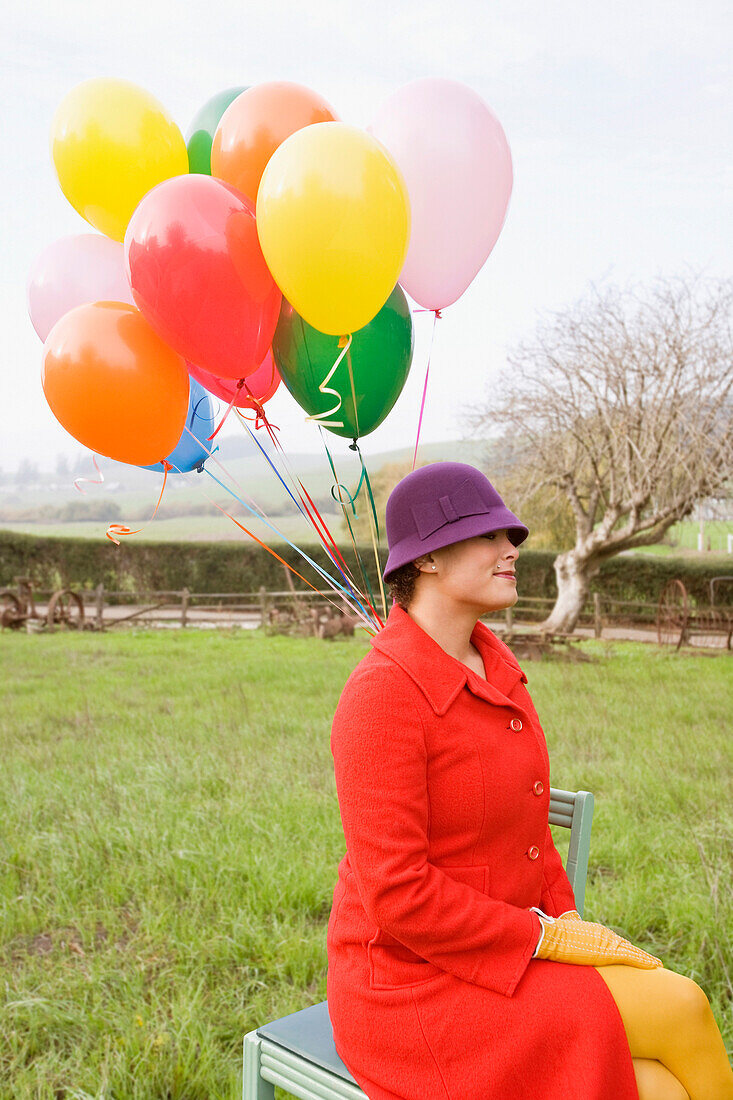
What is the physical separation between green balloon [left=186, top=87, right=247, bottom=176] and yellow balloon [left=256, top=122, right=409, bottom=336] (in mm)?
478

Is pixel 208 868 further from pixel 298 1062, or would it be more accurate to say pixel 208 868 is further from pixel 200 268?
pixel 200 268

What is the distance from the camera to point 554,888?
5.98 ft

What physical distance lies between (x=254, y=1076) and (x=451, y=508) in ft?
4.01

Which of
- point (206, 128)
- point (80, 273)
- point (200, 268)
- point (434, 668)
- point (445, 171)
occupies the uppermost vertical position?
point (206, 128)

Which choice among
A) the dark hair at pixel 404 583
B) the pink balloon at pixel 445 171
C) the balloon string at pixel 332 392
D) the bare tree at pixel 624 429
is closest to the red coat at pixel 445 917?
the dark hair at pixel 404 583

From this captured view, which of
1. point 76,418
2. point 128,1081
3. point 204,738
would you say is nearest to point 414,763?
point 76,418

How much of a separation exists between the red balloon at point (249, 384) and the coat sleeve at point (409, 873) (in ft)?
3.22

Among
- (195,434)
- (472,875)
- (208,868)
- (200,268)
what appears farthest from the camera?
(208,868)

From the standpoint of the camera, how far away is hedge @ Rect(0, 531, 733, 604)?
1930cm

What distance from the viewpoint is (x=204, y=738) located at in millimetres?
6199

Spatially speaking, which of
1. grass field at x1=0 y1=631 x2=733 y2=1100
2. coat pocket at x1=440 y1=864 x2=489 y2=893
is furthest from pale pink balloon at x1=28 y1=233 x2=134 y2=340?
grass field at x1=0 y1=631 x2=733 y2=1100

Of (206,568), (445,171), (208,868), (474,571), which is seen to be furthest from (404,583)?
(206,568)

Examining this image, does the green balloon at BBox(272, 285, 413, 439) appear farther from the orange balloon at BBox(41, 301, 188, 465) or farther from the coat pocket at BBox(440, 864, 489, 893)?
the coat pocket at BBox(440, 864, 489, 893)

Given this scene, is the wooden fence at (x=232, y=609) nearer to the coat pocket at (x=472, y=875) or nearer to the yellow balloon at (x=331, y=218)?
the yellow balloon at (x=331, y=218)
